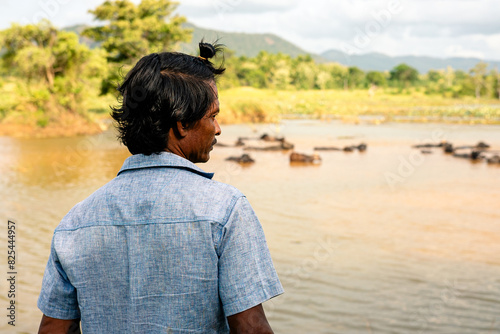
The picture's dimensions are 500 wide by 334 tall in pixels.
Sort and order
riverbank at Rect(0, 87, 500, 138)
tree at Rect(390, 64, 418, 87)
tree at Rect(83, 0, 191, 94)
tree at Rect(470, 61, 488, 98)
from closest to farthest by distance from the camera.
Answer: riverbank at Rect(0, 87, 500, 138) < tree at Rect(83, 0, 191, 94) < tree at Rect(470, 61, 488, 98) < tree at Rect(390, 64, 418, 87)

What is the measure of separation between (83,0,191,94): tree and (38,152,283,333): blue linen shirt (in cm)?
2543

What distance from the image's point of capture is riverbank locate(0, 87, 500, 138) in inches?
880

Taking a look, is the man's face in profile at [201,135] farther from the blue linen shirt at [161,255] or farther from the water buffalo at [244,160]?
the water buffalo at [244,160]

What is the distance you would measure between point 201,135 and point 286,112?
3819 cm

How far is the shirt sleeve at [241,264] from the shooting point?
120cm

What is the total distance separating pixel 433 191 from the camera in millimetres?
10227

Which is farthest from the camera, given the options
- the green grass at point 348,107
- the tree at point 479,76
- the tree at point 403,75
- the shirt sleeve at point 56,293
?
the tree at point 403,75

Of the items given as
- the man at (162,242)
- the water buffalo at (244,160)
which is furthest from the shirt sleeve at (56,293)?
the water buffalo at (244,160)

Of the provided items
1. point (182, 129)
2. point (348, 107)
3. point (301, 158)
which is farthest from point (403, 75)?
point (182, 129)

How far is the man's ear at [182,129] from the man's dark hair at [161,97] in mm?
11

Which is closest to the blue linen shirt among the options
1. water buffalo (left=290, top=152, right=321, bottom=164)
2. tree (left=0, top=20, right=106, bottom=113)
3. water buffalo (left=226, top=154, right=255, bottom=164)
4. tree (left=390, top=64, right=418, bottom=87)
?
water buffalo (left=226, top=154, right=255, bottom=164)

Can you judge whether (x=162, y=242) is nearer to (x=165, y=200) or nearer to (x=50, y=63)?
(x=165, y=200)

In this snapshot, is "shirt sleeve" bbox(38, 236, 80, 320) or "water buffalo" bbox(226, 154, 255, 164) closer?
"shirt sleeve" bbox(38, 236, 80, 320)

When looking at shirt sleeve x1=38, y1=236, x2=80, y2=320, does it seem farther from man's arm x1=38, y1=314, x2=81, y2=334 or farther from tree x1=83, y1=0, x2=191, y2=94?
tree x1=83, y1=0, x2=191, y2=94
